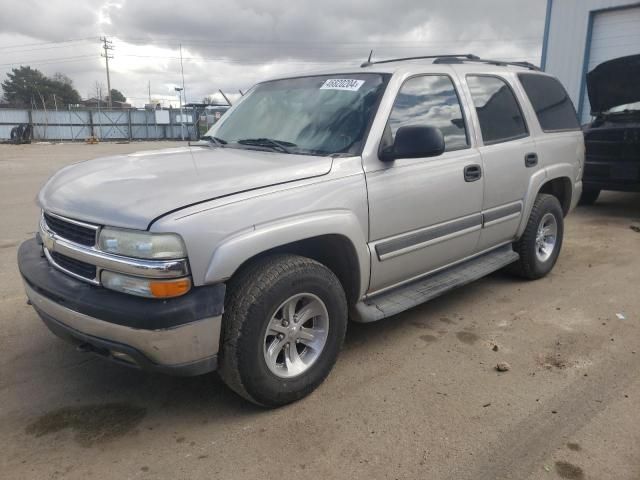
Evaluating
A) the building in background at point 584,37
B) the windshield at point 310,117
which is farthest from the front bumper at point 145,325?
the building in background at point 584,37

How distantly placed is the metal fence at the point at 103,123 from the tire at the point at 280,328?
3702cm

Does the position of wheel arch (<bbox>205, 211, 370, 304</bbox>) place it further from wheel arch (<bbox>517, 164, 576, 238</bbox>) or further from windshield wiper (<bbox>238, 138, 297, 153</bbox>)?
wheel arch (<bbox>517, 164, 576, 238</bbox>)

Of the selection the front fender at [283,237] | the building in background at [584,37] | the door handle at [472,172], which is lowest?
the front fender at [283,237]

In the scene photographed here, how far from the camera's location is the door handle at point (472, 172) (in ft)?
12.5

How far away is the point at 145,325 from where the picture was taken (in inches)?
93.8

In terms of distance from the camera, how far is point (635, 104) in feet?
26.7

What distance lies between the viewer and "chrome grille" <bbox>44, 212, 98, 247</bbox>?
261 cm

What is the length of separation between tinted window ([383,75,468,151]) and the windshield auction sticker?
0.28 meters

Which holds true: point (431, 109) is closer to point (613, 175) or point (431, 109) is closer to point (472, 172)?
point (472, 172)

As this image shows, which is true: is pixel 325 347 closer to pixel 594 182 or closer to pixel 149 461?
pixel 149 461

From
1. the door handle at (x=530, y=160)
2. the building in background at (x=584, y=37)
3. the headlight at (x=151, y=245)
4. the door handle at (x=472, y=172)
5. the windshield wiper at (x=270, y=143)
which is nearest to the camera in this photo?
the headlight at (x=151, y=245)

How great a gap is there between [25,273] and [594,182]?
7.54 metres

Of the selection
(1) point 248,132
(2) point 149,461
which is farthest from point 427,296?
(2) point 149,461

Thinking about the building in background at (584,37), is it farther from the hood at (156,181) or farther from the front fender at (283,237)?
the hood at (156,181)
